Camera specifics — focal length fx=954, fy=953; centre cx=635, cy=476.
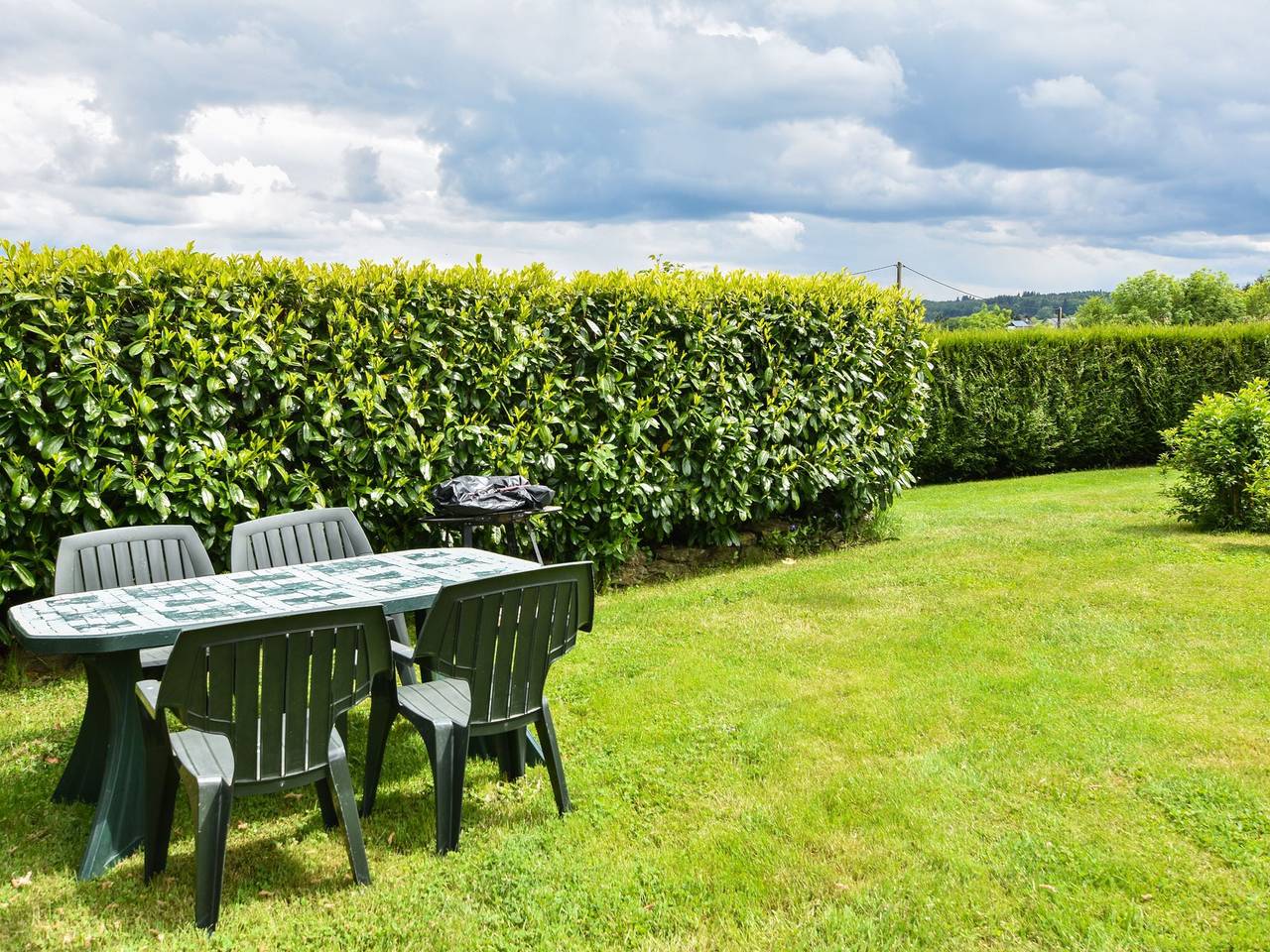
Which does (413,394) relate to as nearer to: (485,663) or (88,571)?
(88,571)

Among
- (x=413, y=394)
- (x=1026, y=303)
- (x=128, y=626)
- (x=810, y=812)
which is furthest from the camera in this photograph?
(x=1026, y=303)

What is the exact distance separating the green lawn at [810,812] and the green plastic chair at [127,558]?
0.87 meters

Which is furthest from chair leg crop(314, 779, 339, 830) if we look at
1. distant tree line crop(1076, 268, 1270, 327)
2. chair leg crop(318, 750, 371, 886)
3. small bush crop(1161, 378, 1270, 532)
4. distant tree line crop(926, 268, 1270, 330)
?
distant tree line crop(1076, 268, 1270, 327)

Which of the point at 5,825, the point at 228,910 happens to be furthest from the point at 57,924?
the point at 5,825

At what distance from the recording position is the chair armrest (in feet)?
10.5

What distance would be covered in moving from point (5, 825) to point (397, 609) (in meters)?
1.81

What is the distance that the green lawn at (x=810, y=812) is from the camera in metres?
3.07

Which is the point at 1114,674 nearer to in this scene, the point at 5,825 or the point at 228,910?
the point at 228,910

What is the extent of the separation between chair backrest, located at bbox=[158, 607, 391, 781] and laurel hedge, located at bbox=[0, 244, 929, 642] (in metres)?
3.11

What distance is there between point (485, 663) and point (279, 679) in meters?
0.75

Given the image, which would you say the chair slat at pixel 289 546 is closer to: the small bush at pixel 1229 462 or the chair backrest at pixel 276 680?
the chair backrest at pixel 276 680

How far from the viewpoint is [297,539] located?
5230 mm

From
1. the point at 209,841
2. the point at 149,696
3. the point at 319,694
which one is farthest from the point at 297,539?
the point at 209,841

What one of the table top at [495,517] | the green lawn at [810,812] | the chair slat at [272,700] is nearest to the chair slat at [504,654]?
the green lawn at [810,812]
